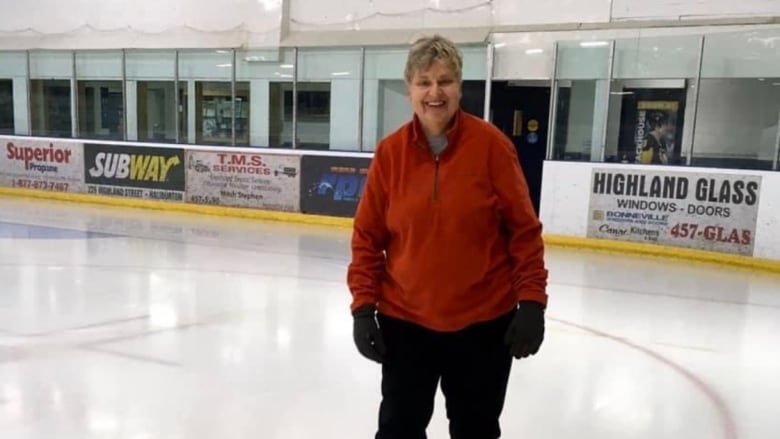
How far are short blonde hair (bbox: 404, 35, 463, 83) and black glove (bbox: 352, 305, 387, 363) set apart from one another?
22.3 inches

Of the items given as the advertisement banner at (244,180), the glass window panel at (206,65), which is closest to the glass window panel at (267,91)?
the glass window panel at (206,65)

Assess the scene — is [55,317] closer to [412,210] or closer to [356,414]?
[356,414]

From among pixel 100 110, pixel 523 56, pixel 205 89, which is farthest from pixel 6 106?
pixel 523 56

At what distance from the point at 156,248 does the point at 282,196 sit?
293 centimetres

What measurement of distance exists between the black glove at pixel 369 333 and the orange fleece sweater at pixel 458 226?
6cm

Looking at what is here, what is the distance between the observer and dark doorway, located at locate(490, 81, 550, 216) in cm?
916

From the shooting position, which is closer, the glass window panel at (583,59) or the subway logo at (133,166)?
the glass window panel at (583,59)

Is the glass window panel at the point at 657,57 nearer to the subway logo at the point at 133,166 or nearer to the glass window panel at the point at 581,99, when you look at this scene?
the glass window panel at the point at 581,99

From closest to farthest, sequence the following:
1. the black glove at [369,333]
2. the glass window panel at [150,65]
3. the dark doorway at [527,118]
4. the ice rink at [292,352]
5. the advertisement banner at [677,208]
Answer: the black glove at [369,333] → the ice rink at [292,352] → the advertisement banner at [677,208] → the dark doorway at [527,118] → the glass window panel at [150,65]

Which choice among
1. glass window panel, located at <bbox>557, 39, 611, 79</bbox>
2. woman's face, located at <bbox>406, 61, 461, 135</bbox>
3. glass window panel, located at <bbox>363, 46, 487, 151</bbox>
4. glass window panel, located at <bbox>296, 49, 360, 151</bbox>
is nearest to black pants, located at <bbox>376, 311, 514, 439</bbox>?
woman's face, located at <bbox>406, 61, 461, 135</bbox>

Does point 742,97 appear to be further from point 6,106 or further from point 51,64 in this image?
point 6,106

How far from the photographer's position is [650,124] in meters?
7.98

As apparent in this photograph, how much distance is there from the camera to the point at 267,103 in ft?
33.7

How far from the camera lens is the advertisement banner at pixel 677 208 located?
22.8ft
